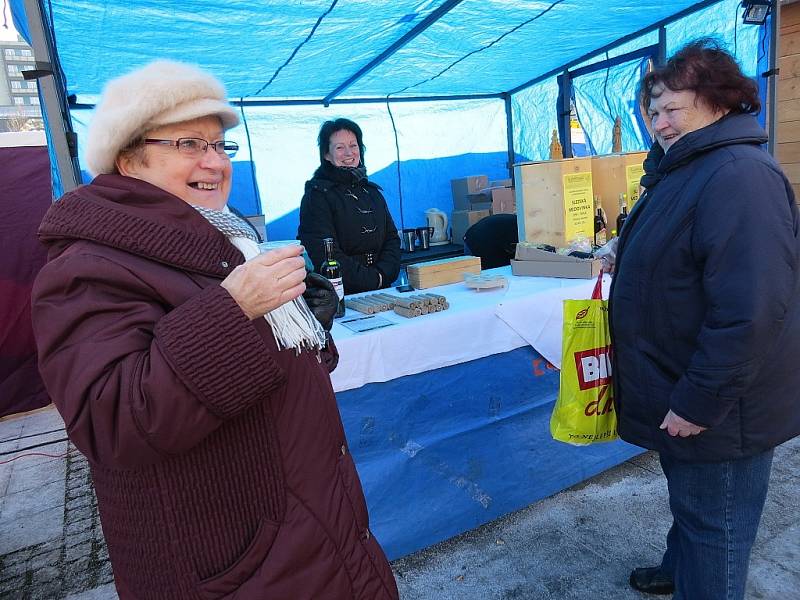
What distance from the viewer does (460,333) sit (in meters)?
2.19

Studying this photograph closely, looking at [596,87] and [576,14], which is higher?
[576,14]

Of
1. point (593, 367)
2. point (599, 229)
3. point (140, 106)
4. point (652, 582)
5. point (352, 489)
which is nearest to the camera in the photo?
point (140, 106)

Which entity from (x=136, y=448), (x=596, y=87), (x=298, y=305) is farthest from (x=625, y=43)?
(x=136, y=448)

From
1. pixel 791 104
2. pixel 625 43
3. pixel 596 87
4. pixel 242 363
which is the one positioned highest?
pixel 625 43

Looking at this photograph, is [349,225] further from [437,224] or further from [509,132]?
[509,132]

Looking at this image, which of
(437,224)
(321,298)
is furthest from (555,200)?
(437,224)

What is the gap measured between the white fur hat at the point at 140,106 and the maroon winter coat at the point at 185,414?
0.07 metres

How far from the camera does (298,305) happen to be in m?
1.14

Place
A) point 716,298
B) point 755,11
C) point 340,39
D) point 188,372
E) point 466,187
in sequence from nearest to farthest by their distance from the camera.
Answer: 1. point 188,372
2. point 716,298
3. point 755,11
4. point 340,39
5. point 466,187

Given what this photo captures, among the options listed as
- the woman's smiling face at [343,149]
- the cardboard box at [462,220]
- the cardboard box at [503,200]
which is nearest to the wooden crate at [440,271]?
the woman's smiling face at [343,149]

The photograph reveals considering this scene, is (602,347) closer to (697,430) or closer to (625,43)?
(697,430)

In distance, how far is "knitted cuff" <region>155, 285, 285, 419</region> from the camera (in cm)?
81

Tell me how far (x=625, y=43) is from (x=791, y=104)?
65.6 inches

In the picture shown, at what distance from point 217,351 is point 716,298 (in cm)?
120
